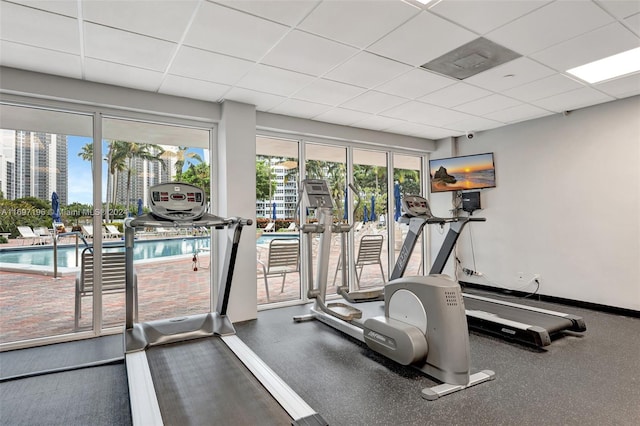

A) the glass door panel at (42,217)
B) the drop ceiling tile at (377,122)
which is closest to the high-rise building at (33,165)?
the glass door panel at (42,217)

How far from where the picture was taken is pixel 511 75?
3691 mm

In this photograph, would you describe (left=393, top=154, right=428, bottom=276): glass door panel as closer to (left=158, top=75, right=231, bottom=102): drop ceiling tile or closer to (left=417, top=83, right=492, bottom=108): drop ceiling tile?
(left=417, top=83, right=492, bottom=108): drop ceiling tile

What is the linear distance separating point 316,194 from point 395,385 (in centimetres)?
229

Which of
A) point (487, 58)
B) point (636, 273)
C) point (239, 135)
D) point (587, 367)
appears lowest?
point (587, 367)

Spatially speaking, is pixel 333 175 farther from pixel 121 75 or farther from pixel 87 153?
pixel 87 153

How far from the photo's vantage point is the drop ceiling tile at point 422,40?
271cm

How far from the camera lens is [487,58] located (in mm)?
3293

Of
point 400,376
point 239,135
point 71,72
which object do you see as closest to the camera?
point 400,376

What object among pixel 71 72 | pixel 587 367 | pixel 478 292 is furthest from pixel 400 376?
pixel 71 72

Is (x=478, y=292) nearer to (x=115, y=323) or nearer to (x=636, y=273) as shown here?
(x=636, y=273)

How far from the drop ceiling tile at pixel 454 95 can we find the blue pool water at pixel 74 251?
3424 millimetres

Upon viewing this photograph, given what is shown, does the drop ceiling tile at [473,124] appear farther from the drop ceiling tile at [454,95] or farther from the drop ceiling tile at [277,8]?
the drop ceiling tile at [277,8]

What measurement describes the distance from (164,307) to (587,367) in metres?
4.62

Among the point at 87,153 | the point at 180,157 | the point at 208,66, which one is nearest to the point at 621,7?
the point at 208,66
